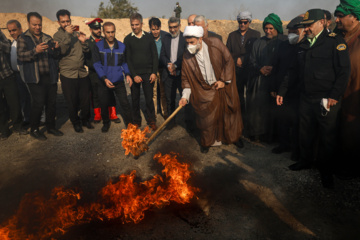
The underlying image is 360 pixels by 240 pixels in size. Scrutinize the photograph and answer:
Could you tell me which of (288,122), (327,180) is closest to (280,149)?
(288,122)

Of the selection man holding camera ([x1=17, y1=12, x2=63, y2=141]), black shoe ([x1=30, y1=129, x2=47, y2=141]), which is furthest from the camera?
black shoe ([x1=30, y1=129, x2=47, y2=141])

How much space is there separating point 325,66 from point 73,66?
5087mm

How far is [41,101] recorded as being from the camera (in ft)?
18.2

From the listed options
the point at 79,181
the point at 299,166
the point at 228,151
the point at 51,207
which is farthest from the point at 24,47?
the point at 299,166

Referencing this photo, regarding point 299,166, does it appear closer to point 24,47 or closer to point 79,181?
point 79,181

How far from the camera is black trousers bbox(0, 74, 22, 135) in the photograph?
573 cm

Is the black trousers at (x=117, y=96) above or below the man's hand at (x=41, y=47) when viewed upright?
below

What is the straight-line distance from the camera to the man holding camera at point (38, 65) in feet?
16.8

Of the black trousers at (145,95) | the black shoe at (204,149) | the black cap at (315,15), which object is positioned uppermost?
the black cap at (315,15)

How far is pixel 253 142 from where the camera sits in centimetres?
543

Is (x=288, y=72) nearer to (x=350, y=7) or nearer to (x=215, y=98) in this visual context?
(x=350, y=7)

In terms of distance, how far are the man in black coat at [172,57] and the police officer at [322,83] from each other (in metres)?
2.83

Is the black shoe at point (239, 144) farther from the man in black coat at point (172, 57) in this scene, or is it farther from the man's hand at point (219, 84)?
the man in black coat at point (172, 57)

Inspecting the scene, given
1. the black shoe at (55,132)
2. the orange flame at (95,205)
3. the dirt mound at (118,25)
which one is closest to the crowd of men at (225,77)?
the black shoe at (55,132)
